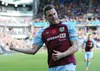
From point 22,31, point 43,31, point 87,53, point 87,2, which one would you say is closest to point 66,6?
point 87,2

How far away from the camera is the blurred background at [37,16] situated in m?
55.4

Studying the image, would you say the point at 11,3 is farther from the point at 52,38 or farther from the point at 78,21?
the point at 52,38

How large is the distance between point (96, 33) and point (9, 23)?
1572 cm

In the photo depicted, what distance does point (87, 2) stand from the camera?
2589 inches

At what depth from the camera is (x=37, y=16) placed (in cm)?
6291

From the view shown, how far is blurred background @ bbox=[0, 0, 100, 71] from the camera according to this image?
5538cm

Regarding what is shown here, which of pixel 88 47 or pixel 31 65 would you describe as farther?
pixel 31 65

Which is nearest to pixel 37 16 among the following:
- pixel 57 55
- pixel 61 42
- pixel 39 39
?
pixel 39 39

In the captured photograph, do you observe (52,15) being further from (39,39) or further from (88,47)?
(88,47)

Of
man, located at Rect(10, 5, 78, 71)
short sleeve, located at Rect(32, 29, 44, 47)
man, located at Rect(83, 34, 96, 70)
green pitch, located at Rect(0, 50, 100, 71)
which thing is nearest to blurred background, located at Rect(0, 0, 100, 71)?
green pitch, located at Rect(0, 50, 100, 71)

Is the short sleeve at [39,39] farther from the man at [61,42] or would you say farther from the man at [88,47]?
the man at [88,47]

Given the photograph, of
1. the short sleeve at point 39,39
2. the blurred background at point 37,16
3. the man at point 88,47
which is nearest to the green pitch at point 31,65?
the man at point 88,47

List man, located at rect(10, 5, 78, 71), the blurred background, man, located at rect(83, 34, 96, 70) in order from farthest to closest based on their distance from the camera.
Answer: the blurred background
man, located at rect(83, 34, 96, 70)
man, located at rect(10, 5, 78, 71)

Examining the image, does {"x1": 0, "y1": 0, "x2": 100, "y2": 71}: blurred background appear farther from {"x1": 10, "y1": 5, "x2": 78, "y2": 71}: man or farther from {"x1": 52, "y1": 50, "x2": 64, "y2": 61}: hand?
{"x1": 52, "y1": 50, "x2": 64, "y2": 61}: hand
